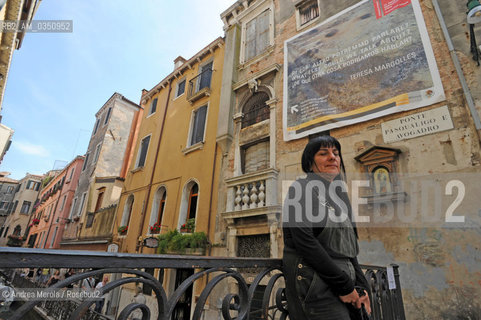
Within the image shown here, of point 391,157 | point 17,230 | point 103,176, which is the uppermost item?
point 103,176

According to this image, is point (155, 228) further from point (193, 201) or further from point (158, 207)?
point (193, 201)

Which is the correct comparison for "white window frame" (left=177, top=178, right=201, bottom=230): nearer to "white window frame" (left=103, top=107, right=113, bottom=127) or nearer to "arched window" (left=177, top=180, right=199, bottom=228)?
"arched window" (left=177, top=180, right=199, bottom=228)

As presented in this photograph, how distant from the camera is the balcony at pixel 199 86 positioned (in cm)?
1225

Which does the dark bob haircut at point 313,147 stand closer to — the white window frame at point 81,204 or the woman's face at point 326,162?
the woman's face at point 326,162

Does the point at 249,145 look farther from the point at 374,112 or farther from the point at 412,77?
the point at 412,77

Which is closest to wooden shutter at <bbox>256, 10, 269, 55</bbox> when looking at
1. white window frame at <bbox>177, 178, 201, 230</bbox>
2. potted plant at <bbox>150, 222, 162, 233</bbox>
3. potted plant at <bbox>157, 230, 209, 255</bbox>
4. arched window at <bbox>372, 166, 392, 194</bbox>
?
white window frame at <bbox>177, 178, 201, 230</bbox>

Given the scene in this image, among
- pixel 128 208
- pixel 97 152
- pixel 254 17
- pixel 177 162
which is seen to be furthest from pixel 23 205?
pixel 254 17

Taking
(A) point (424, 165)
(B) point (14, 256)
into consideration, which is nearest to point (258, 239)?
(A) point (424, 165)

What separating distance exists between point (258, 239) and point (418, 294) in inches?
170

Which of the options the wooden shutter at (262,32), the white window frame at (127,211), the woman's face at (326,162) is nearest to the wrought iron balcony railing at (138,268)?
the woman's face at (326,162)

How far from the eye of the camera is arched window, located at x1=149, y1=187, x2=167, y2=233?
12.2 m

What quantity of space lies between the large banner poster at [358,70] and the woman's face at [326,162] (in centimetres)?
538

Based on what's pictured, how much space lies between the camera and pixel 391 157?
233 inches

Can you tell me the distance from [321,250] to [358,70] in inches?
281
